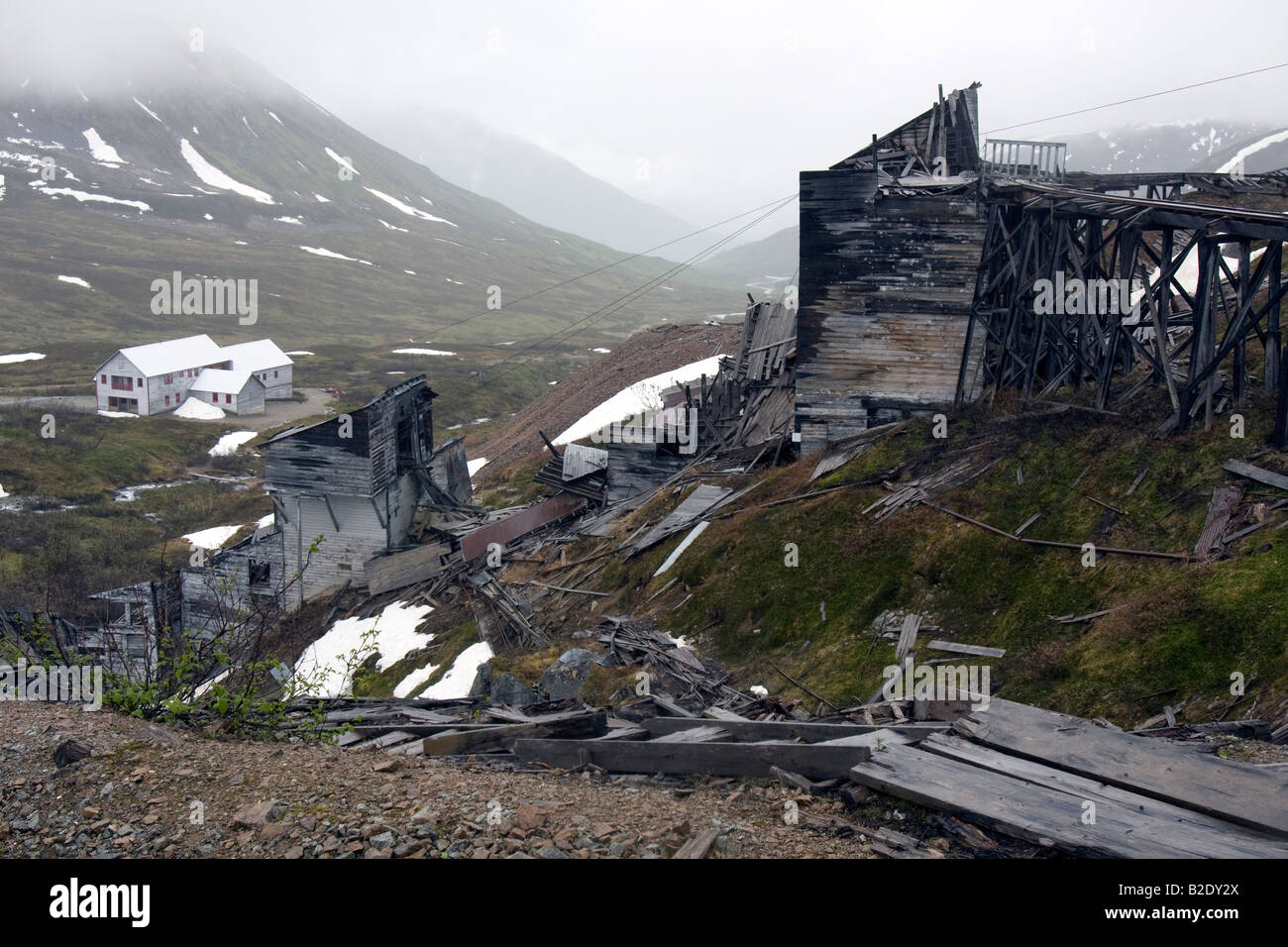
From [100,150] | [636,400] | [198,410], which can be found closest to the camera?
[636,400]

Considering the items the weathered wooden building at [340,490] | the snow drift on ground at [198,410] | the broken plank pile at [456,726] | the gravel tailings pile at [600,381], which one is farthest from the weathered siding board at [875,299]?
the snow drift on ground at [198,410]

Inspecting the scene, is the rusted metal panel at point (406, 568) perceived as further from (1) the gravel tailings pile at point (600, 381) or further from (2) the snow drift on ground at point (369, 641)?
(1) the gravel tailings pile at point (600, 381)

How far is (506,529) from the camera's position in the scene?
27.5 metres

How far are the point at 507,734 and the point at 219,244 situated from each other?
148m

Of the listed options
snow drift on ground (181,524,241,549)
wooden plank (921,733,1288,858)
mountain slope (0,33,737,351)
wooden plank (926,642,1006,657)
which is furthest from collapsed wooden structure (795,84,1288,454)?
mountain slope (0,33,737,351)

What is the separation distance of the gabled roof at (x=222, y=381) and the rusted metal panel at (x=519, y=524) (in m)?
46.5

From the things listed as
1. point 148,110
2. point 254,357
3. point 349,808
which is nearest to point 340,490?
point 349,808

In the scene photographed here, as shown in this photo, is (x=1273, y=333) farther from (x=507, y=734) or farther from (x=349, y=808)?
(x=349, y=808)

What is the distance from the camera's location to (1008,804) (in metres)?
6.68

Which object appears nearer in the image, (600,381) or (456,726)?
(456,726)

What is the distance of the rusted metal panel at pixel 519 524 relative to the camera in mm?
26969

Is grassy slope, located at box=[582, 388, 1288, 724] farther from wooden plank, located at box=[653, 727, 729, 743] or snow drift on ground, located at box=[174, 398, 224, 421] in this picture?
snow drift on ground, located at box=[174, 398, 224, 421]

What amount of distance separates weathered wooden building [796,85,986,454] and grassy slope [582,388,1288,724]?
5.50 ft
